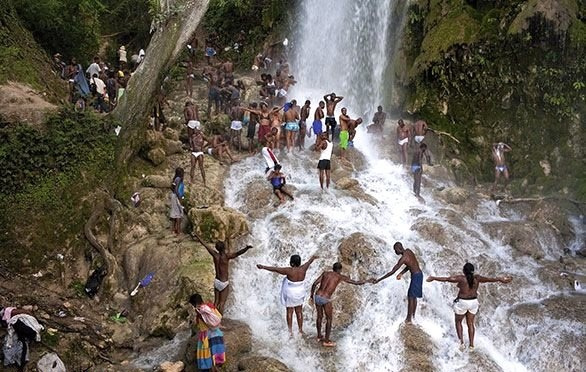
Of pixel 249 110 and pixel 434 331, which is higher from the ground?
pixel 249 110

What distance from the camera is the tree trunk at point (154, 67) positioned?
41.1ft

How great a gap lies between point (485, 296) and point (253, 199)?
5371 millimetres

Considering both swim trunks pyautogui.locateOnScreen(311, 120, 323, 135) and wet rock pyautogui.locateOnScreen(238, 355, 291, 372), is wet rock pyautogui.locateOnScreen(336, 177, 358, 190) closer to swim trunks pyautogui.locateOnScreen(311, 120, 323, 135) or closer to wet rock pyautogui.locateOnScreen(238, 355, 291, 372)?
swim trunks pyautogui.locateOnScreen(311, 120, 323, 135)

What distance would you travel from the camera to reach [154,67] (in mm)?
12891

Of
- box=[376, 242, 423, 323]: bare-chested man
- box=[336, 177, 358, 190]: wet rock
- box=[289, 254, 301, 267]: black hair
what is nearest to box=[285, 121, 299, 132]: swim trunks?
box=[336, 177, 358, 190]: wet rock

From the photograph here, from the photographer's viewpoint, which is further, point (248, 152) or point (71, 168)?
point (248, 152)

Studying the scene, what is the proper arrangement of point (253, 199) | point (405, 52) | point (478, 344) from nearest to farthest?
point (478, 344) < point (253, 199) < point (405, 52)

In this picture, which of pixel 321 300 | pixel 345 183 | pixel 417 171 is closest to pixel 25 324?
pixel 321 300

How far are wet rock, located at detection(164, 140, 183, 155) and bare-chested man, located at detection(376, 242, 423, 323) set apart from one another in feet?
23.5

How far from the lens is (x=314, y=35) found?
2239cm

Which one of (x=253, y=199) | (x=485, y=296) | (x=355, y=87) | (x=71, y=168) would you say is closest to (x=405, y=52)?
(x=355, y=87)

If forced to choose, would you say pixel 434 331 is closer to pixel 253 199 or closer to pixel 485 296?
pixel 485 296

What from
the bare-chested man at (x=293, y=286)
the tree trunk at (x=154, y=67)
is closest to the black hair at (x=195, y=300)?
the bare-chested man at (x=293, y=286)

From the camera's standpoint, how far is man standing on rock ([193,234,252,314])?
867cm
